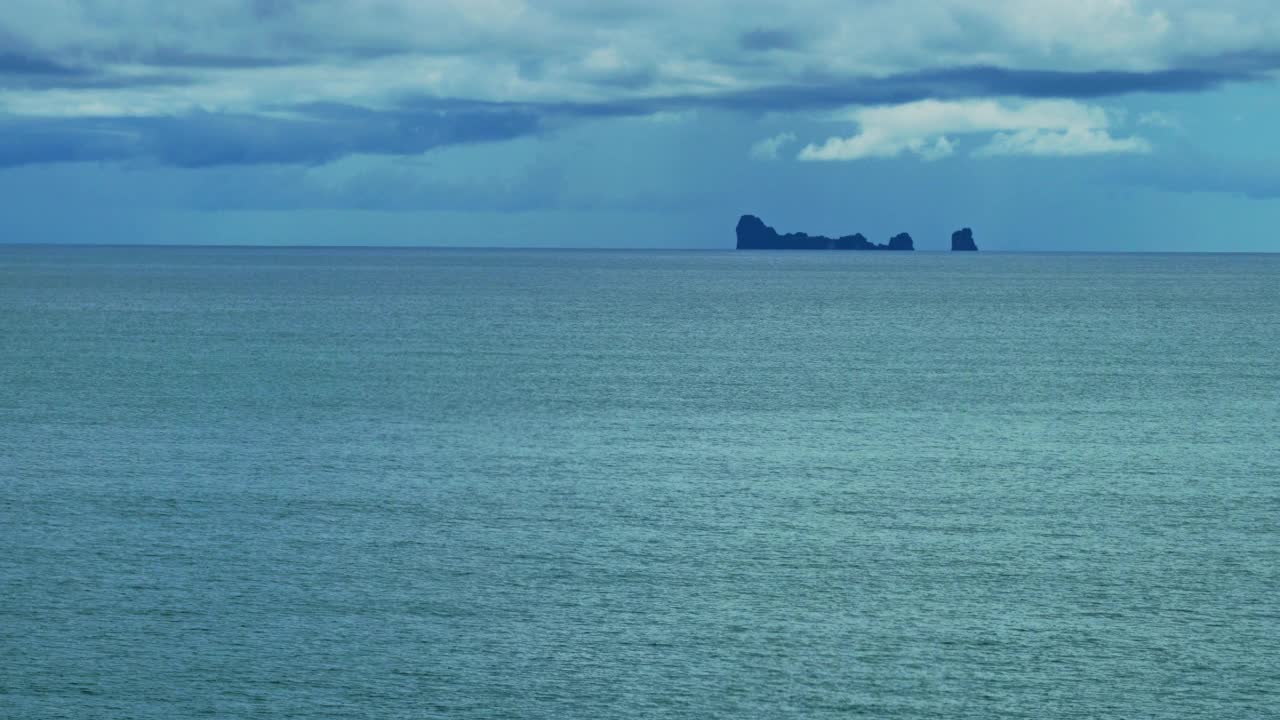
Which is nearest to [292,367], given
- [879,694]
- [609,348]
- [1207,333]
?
[609,348]

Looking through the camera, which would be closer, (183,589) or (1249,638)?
(1249,638)

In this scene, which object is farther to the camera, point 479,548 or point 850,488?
point 850,488

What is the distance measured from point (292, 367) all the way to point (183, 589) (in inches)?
1985

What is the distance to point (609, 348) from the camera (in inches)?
3834

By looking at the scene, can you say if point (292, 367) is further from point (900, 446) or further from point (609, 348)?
point (900, 446)

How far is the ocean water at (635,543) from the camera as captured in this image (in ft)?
91.0

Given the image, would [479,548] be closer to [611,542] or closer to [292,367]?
[611,542]

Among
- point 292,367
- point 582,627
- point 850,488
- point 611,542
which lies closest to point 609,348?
point 292,367

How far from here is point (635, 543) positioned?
38156mm

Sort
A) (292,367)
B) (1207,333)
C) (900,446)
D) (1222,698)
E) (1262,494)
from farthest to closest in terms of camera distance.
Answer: (1207,333), (292,367), (900,446), (1262,494), (1222,698)

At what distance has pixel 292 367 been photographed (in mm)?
82938

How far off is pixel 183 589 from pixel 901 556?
659 inches

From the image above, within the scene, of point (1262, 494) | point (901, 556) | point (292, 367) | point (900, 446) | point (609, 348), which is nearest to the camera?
point (901, 556)

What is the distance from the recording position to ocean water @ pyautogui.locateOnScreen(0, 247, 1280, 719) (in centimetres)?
2773
